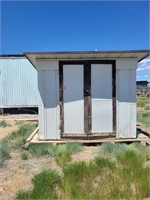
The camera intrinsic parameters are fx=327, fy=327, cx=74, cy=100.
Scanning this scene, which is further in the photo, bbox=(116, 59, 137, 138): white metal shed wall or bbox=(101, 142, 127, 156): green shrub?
bbox=(116, 59, 137, 138): white metal shed wall

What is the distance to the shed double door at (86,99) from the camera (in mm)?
8758

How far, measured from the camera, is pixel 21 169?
6.41 meters

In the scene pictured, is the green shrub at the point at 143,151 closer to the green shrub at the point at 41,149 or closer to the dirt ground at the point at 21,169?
the dirt ground at the point at 21,169

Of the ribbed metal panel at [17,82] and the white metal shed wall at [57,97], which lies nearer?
the white metal shed wall at [57,97]

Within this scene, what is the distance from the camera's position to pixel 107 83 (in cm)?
884

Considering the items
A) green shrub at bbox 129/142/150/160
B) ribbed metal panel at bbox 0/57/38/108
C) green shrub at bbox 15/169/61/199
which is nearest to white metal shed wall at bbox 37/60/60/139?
green shrub at bbox 129/142/150/160

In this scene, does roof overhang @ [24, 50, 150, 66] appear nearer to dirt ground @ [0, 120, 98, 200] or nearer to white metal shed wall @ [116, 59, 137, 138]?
white metal shed wall @ [116, 59, 137, 138]

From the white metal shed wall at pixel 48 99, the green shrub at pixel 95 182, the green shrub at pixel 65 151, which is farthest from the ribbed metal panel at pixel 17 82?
the green shrub at pixel 95 182

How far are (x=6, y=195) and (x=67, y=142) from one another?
362cm

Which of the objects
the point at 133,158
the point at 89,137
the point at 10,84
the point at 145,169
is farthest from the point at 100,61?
the point at 10,84

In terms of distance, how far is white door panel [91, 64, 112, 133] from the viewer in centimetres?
877

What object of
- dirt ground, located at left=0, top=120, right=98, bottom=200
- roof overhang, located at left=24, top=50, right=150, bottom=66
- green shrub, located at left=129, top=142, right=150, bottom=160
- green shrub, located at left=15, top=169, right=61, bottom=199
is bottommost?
dirt ground, located at left=0, top=120, right=98, bottom=200

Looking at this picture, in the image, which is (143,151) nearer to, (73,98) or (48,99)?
(73,98)

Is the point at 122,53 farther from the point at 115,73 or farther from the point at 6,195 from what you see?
the point at 6,195
